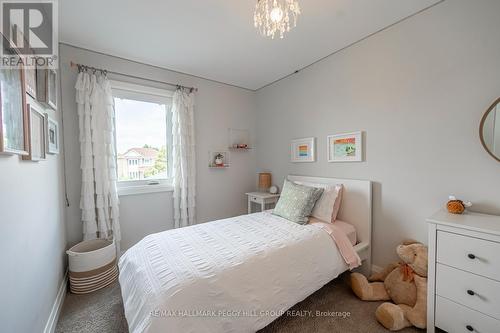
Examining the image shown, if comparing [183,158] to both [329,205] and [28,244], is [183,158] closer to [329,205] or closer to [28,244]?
[28,244]

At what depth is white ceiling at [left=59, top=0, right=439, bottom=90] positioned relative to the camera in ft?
5.37

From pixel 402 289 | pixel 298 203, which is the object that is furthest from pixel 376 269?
pixel 298 203

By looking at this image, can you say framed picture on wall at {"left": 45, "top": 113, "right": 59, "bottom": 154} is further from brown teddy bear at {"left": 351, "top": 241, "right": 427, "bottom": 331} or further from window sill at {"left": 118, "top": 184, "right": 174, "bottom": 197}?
brown teddy bear at {"left": 351, "top": 241, "right": 427, "bottom": 331}

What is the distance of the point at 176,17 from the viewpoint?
69.2 inches

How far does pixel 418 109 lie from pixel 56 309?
3434 mm

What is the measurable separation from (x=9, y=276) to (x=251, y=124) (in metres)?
3.16

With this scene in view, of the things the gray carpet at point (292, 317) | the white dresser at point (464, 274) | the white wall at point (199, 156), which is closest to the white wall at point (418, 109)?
the white dresser at point (464, 274)

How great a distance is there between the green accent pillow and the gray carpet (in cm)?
71

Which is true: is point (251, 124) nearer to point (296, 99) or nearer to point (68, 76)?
point (296, 99)

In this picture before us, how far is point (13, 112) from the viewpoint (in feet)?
3.23

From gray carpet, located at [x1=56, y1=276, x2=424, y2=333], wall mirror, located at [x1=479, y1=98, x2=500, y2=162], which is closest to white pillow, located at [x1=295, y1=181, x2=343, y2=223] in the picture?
gray carpet, located at [x1=56, y1=276, x2=424, y2=333]

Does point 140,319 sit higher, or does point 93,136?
point 93,136

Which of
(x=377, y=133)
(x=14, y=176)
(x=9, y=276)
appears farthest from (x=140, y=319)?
(x=377, y=133)

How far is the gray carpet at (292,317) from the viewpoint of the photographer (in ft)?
4.88
